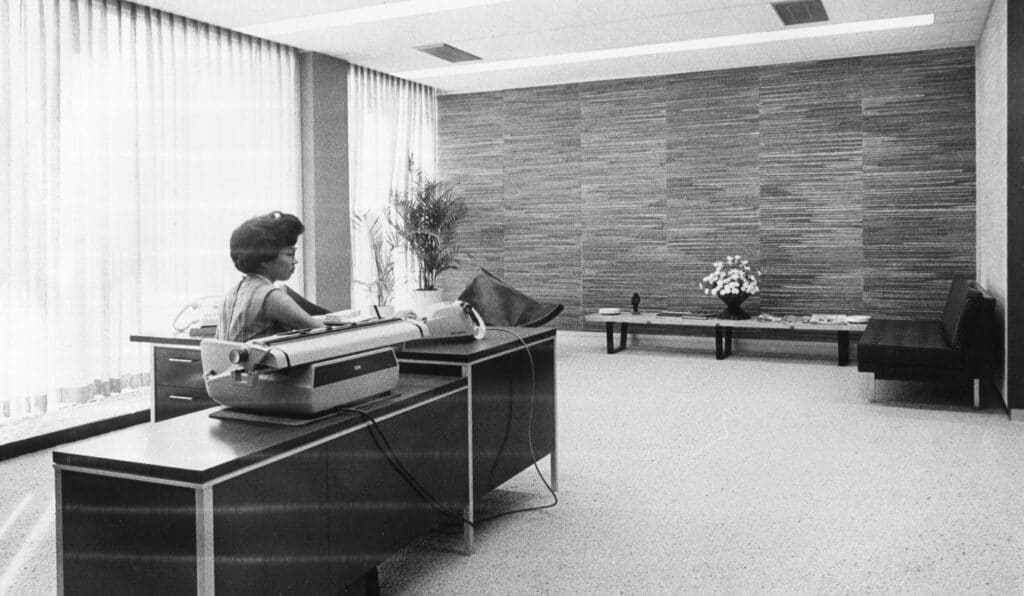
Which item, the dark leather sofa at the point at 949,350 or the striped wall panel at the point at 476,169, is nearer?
the dark leather sofa at the point at 949,350

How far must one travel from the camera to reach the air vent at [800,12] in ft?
20.3

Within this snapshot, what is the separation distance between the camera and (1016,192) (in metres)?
5.16

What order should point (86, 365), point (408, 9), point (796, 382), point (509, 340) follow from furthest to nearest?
point (796, 382) → point (408, 9) → point (86, 365) → point (509, 340)

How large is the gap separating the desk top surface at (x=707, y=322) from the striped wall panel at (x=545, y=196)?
0.80 metres

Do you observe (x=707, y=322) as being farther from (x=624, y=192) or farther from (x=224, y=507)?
(x=224, y=507)

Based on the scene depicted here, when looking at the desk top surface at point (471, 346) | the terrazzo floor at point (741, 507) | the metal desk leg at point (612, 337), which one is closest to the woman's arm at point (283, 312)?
the desk top surface at point (471, 346)

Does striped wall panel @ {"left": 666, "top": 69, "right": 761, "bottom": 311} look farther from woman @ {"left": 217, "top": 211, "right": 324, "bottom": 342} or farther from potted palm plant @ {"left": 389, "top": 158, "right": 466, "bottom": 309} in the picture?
woman @ {"left": 217, "top": 211, "right": 324, "bottom": 342}

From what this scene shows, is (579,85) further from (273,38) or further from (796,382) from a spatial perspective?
(796,382)

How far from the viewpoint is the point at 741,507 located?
3.73 metres

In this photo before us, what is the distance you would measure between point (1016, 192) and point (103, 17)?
600 centimetres

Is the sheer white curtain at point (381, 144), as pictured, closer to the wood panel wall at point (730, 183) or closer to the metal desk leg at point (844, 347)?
the wood panel wall at point (730, 183)

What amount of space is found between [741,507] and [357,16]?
4.65 metres

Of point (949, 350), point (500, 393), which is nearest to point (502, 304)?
point (949, 350)

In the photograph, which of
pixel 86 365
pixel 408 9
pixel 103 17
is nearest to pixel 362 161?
pixel 408 9
